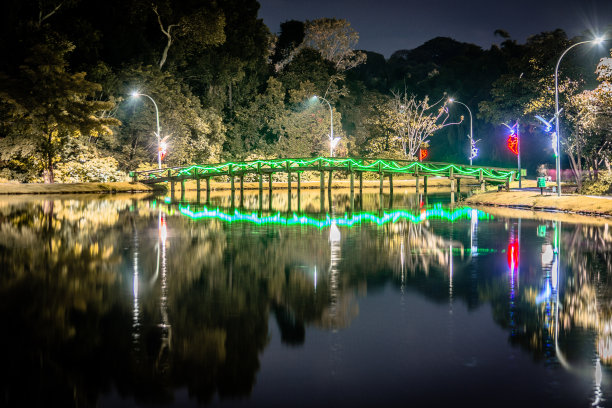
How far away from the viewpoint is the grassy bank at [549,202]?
30.8m

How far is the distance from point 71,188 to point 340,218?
98.8 ft

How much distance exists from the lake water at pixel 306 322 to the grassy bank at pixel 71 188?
33.9m

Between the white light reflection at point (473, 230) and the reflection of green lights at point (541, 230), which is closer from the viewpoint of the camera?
the white light reflection at point (473, 230)

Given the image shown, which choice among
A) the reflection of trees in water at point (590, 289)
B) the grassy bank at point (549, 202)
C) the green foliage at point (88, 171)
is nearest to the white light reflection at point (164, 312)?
the reflection of trees in water at point (590, 289)

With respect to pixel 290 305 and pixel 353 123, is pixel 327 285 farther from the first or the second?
pixel 353 123

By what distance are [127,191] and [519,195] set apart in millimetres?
30410

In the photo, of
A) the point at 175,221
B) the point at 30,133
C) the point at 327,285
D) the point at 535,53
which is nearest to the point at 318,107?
the point at 535,53

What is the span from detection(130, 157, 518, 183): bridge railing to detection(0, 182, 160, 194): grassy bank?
2887mm

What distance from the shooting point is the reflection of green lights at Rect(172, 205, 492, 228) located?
27.0 m

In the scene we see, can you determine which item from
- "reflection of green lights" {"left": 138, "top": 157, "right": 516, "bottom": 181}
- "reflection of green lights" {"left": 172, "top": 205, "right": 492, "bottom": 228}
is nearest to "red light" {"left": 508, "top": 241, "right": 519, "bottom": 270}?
"reflection of green lights" {"left": 172, "top": 205, "right": 492, "bottom": 228}

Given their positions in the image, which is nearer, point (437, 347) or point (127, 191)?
point (437, 347)

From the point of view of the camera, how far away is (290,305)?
11102 mm

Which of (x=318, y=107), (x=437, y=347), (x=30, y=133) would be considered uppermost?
(x=318, y=107)

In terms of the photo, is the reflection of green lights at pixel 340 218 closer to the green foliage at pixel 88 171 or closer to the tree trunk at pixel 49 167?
the tree trunk at pixel 49 167
